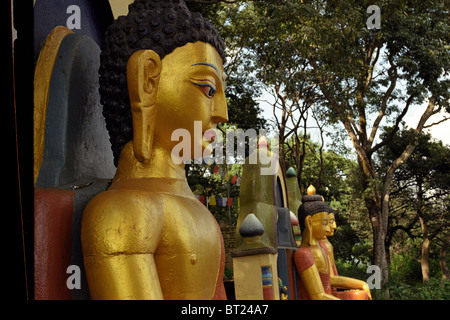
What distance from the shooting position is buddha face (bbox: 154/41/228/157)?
2.00 meters

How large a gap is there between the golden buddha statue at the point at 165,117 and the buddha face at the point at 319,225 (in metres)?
4.59

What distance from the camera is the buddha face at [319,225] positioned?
256 inches

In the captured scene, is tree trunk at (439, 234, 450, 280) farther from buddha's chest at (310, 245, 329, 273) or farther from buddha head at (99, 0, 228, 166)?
buddha head at (99, 0, 228, 166)

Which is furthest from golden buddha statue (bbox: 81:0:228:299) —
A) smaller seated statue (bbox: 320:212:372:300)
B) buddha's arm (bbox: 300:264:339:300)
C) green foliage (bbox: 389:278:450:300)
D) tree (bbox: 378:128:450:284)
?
tree (bbox: 378:128:450:284)

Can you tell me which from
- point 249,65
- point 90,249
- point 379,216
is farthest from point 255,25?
point 90,249

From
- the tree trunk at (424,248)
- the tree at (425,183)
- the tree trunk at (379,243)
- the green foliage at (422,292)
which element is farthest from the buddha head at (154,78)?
the tree trunk at (424,248)

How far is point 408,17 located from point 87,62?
1175 cm

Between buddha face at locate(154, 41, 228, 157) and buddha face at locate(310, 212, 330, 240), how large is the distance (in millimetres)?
4735

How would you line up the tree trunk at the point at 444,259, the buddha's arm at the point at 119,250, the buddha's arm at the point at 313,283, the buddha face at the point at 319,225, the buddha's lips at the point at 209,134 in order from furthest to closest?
the tree trunk at the point at 444,259 → the buddha face at the point at 319,225 → the buddha's arm at the point at 313,283 → the buddha's lips at the point at 209,134 → the buddha's arm at the point at 119,250

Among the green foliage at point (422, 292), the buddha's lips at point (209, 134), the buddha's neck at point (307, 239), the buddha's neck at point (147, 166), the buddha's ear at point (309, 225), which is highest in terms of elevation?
the buddha's lips at point (209, 134)

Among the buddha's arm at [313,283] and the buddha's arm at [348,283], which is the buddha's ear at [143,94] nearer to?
the buddha's arm at [313,283]

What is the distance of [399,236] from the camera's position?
17859mm
